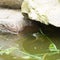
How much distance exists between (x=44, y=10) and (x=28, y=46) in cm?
52

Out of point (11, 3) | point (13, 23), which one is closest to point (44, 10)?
point (13, 23)

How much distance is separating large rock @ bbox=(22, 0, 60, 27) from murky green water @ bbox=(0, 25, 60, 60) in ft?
0.74

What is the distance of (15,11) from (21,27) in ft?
1.48

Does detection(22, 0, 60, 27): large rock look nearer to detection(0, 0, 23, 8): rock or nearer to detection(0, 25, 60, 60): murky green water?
detection(0, 25, 60, 60): murky green water

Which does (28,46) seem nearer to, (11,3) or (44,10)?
(44,10)

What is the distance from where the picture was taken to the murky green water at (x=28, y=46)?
8.25ft

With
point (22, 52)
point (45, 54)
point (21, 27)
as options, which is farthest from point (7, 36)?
point (45, 54)

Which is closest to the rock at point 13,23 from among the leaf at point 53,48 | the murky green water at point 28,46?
the murky green water at point 28,46

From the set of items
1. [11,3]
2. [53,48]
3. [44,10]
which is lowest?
[53,48]

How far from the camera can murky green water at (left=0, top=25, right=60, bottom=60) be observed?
2.52 meters

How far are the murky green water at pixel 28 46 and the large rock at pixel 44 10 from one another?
22 cm

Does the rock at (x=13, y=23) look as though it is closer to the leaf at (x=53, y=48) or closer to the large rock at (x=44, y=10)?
the large rock at (x=44, y=10)

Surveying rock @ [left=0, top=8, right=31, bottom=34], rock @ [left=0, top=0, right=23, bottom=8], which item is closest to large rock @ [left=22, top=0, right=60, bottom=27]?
rock @ [left=0, top=8, right=31, bottom=34]

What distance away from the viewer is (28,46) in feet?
8.99
